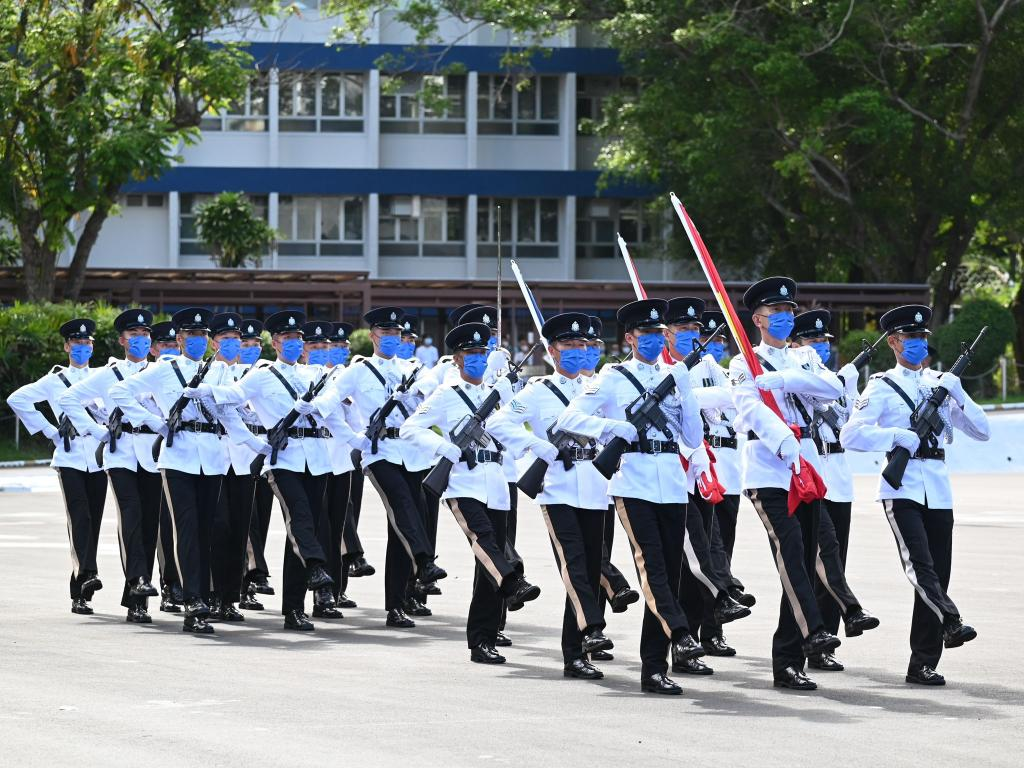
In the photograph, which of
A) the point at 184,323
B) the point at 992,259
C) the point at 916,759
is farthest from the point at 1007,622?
the point at 992,259

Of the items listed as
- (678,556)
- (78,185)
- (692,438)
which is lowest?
(678,556)

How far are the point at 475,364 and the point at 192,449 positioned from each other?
8.25 feet

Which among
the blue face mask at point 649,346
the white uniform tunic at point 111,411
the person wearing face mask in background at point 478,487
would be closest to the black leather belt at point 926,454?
the blue face mask at point 649,346

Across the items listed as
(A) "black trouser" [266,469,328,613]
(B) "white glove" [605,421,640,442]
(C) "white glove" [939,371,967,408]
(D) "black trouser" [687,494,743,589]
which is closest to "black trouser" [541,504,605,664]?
(B) "white glove" [605,421,640,442]

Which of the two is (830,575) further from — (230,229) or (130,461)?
(230,229)

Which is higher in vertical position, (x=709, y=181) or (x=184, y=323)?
(x=709, y=181)

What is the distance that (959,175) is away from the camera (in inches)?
1695

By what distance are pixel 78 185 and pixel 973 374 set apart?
1862 centimetres

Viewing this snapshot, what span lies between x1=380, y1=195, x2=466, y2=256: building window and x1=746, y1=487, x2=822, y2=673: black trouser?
46716 mm

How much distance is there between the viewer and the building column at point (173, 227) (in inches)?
2189

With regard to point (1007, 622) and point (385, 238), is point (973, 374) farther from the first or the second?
point (1007, 622)

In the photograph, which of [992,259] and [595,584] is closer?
[595,584]

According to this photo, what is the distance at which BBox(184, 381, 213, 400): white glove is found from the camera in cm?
1342

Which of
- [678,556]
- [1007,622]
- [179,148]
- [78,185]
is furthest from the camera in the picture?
[179,148]
